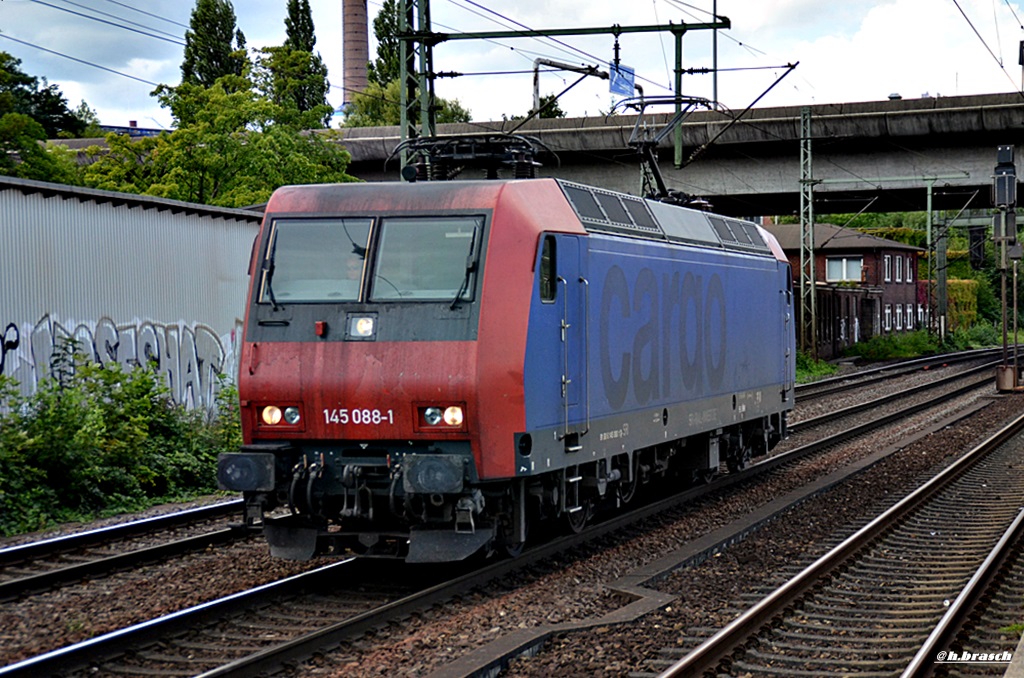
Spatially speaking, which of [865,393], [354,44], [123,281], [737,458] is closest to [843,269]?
[354,44]

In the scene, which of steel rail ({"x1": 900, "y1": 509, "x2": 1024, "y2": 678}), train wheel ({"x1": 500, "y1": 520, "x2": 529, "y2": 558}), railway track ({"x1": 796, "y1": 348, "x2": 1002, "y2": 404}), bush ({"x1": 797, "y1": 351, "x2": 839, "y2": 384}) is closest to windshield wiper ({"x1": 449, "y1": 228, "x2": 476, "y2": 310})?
train wheel ({"x1": 500, "y1": 520, "x2": 529, "y2": 558})

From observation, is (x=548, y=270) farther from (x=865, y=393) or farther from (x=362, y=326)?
(x=865, y=393)

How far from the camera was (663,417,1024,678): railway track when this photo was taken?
785cm

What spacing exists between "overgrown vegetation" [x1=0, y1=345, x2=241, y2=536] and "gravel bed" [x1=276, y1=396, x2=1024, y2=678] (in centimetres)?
588

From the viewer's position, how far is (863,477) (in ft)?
56.2

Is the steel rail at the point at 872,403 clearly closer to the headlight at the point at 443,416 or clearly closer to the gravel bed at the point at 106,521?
the gravel bed at the point at 106,521

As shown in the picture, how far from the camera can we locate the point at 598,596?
9.74 meters

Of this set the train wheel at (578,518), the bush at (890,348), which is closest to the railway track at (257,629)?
the train wheel at (578,518)

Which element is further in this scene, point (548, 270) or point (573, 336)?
point (573, 336)

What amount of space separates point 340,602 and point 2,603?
2454 millimetres

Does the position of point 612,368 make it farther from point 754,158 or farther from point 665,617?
point 754,158

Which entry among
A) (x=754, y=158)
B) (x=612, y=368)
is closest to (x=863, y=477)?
(x=612, y=368)

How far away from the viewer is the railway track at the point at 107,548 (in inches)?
395

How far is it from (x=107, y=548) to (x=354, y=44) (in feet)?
241
